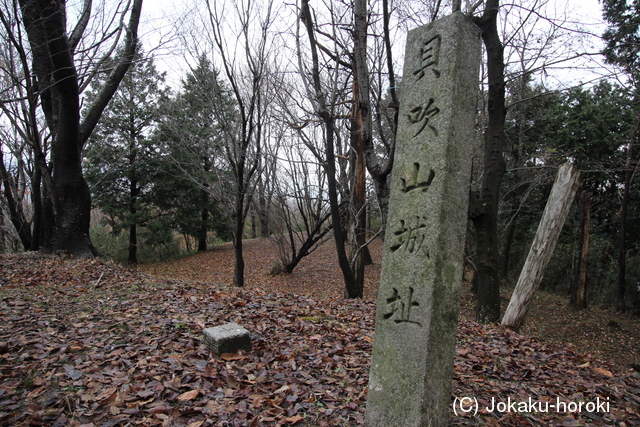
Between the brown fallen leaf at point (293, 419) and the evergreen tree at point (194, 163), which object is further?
the evergreen tree at point (194, 163)

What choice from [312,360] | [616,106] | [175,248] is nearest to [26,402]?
[312,360]

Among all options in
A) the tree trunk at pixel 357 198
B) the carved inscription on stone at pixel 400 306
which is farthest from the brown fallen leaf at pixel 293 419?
the tree trunk at pixel 357 198

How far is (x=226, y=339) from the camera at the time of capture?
370cm

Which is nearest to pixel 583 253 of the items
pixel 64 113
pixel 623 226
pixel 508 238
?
pixel 623 226

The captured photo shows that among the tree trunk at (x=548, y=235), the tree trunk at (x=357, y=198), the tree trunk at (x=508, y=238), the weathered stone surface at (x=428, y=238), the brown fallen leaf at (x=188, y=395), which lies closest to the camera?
the weathered stone surface at (x=428, y=238)

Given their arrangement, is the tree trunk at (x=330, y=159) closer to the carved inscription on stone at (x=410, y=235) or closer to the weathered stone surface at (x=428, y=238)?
the weathered stone surface at (x=428, y=238)

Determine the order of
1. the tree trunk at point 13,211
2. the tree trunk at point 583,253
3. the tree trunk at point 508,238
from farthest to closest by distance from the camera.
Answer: the tree trunk at point 508,238, the tree trunk at point 13,211, the tree trunk at point 583,253

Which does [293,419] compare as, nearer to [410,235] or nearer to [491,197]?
[410,235]

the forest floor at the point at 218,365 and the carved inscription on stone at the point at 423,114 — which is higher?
the carved inscription on stone at the point at 423,114

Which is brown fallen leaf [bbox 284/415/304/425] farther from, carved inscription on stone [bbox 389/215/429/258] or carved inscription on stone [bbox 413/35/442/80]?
carved inscription on stone [bbox 413/35/442/80]

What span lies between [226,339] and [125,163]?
15774 millimetres

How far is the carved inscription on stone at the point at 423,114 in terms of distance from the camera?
8.78 feet

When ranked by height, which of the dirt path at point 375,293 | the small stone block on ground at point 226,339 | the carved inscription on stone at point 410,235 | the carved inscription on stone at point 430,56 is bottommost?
the dirt path at point 375,293

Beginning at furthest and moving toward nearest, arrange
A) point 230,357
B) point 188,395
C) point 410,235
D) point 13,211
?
point 13,211 < point 230,357 < point 188,395 < point 410,235
